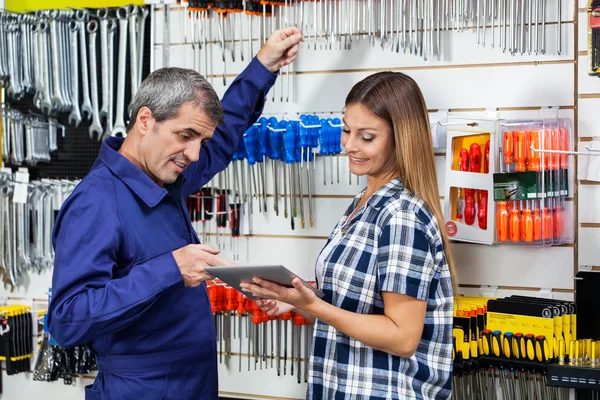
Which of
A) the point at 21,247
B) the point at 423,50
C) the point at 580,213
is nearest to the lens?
the point at 580,213

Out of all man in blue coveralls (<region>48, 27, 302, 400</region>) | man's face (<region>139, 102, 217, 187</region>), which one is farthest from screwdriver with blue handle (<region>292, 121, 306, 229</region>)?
man's face (<region>139, 102, 217, 187</region>)

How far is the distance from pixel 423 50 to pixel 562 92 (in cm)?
68

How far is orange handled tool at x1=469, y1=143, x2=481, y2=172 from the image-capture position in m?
3.26

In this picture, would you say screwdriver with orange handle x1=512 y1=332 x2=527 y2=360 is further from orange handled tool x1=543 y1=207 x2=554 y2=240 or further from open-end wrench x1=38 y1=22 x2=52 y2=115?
open-end wrench x1=38 y1=22 x2=52 y2=115

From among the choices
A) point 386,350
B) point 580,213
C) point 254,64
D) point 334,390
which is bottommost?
point 334,390

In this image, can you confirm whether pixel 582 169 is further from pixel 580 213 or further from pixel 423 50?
pixel 423 50

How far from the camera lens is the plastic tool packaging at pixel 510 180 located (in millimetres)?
3123

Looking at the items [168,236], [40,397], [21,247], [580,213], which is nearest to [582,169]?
[580,213]

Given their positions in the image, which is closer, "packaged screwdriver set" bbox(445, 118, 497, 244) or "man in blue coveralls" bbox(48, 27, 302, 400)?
"man in blue coveralls" bbox(48, 27, 302, 400)

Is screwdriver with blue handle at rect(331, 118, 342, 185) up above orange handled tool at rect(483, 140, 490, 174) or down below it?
above

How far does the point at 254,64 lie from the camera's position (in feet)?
9.96

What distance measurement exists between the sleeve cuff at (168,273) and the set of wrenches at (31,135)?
237 centimetres

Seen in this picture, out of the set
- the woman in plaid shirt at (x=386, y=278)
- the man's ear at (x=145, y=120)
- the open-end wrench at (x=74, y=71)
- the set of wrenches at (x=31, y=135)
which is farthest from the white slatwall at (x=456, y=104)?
the man's ear at (x=145, y=120)

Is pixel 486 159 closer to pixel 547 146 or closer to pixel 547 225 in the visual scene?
pixel 547 146
